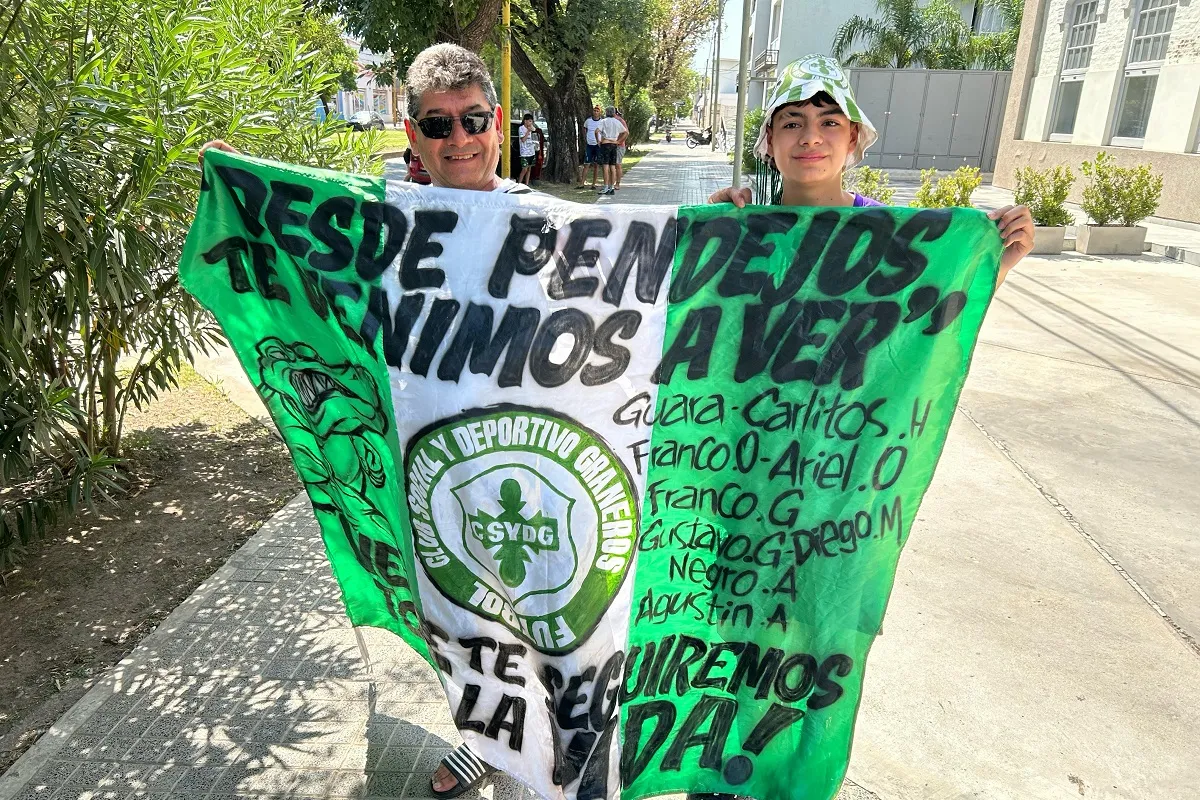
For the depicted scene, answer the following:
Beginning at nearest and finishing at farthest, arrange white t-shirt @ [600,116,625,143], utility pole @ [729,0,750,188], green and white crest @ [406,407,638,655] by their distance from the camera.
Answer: green and white crest @ [406,407,638,655]
utility pole @ [729,0,750,188]
white t-shirt @ [600,116,625,143]

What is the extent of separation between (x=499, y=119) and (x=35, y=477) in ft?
10.4

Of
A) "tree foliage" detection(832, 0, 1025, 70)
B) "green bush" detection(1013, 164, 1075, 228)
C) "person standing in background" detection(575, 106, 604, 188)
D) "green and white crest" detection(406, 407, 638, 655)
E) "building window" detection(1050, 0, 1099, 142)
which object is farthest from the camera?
"tree foliage" detection(832, 0, 1025, 70)

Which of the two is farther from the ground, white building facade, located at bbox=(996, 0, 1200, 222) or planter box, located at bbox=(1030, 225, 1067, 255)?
white building facade, located at bbox=(996, 0, 1200, 222)

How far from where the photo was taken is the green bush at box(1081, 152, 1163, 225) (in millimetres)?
11391

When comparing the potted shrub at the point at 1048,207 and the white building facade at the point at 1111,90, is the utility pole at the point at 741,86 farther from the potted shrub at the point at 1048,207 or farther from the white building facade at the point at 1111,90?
the white building facade at the point at 1111,90

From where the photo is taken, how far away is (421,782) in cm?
246

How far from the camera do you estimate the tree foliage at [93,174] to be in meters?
2.81

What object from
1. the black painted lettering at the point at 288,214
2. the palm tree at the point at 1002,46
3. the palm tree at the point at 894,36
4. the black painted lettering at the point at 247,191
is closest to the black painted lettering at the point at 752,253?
the black painted lettering at the point at 288,214

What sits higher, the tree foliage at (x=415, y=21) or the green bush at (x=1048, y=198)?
the tree foliage at (x=415, y=21)

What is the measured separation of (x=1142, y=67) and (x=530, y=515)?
1693 cm

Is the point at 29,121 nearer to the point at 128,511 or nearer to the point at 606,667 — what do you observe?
the point at 128,511

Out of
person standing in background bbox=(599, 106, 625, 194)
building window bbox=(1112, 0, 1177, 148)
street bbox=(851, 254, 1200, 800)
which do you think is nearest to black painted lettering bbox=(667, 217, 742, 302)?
street bbox=(851, 254, 1200, 800)

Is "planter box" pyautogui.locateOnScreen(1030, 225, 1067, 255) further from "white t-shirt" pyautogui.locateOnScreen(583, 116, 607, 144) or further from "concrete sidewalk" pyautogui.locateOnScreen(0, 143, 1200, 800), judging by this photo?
"white t-shirt" pyautogui.locateOnScreen(583, 116, 607, 144)

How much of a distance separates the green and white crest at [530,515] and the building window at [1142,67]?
16091 millimetres
